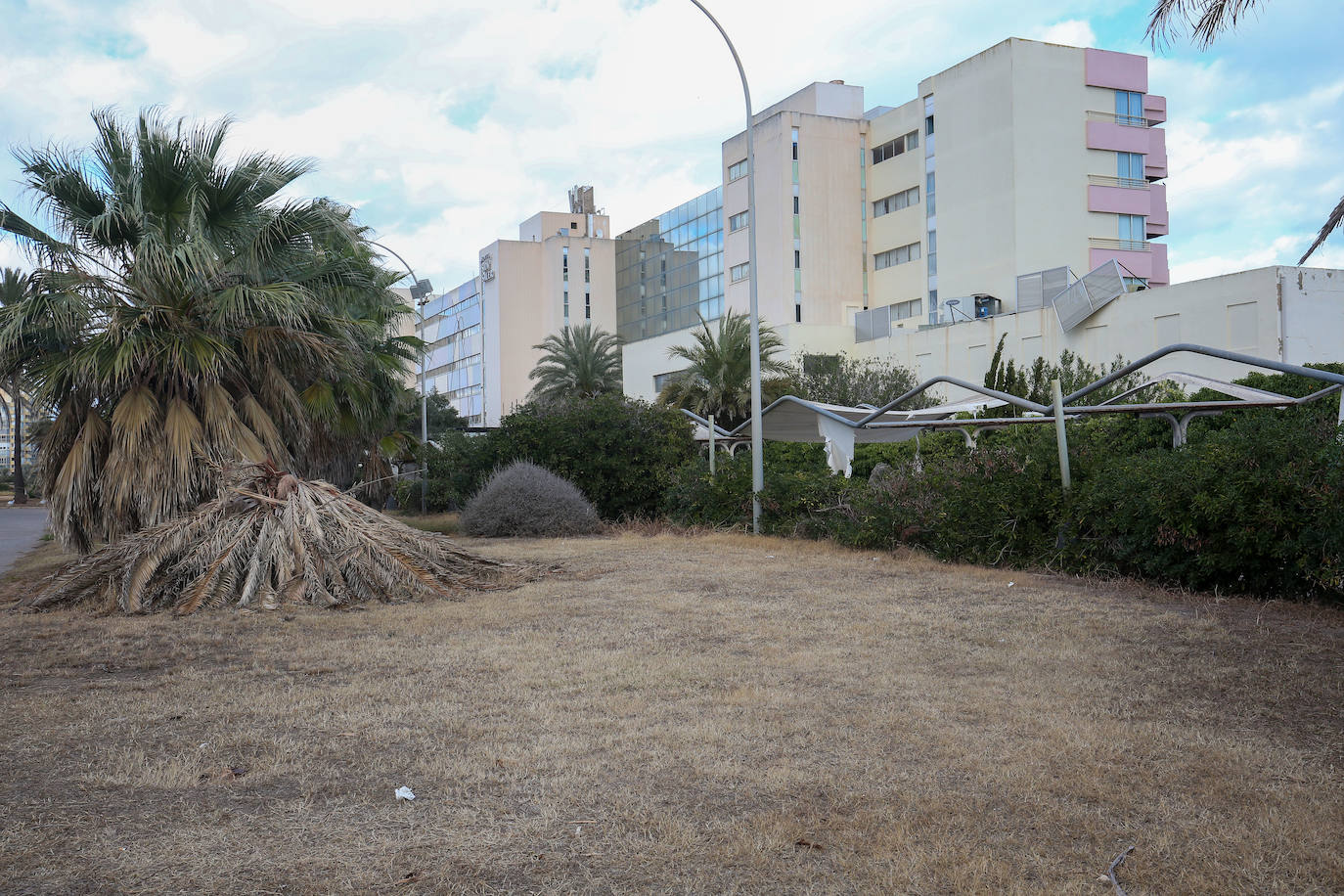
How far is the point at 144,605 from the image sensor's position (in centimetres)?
971

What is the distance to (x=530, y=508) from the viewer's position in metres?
19.9

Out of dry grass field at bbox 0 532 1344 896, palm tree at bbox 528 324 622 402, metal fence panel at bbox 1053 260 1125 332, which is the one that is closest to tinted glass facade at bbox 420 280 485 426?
palm tree at bbox 528 324 622 402

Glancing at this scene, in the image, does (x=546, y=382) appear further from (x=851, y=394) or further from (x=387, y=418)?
(x=387, y=418)

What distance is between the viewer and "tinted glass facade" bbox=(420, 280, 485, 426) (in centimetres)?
9175

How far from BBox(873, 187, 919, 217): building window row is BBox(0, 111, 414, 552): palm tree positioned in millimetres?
42135

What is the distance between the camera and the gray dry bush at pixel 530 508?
19.9 metres

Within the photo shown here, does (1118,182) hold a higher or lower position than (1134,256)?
higher

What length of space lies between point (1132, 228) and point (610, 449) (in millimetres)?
34362

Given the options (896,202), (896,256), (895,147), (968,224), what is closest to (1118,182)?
(968,224)

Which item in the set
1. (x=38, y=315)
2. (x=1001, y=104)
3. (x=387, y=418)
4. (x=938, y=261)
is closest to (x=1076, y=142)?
(x=1001, y=104)

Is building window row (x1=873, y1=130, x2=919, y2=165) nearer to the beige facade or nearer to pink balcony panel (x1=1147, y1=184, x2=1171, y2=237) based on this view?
pink balcony panel (x1=1147, y1=184, x2=1171, y2=237)

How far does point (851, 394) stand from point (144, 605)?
33.8 metres

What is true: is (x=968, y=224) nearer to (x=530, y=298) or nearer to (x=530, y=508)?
(x=530, y=508)

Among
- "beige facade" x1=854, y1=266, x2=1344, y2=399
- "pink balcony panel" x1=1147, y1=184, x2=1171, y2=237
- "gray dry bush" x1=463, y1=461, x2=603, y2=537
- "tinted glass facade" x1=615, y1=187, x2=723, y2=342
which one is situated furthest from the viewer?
"tinted glass facade" x1=615, y1=187, x2=723, y2=342
